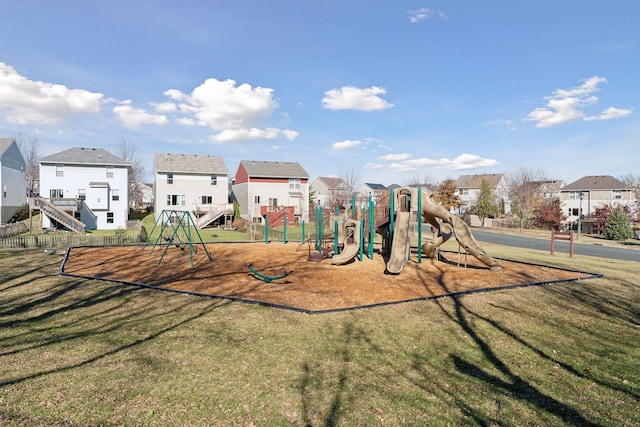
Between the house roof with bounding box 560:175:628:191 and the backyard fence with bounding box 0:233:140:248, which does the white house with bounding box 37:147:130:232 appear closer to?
the backyard fence with bounding box 0:233:140:248

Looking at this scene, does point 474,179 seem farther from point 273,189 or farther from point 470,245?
point 470,245

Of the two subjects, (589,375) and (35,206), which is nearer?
(589,375)

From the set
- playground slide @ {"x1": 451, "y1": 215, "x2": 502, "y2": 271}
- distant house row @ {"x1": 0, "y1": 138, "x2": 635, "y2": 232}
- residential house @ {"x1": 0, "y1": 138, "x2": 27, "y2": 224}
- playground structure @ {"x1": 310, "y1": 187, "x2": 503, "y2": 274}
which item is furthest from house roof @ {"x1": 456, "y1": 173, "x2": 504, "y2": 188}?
residential house @ {"x1": 0, "y1": 138, "x2": 27, "y2": 224}

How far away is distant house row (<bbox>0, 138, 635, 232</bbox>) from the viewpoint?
137 feet

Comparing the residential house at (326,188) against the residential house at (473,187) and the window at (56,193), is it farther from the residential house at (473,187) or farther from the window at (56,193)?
the window at (56,193)

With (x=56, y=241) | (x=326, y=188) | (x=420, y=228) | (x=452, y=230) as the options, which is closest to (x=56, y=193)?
(x=56, y=241)

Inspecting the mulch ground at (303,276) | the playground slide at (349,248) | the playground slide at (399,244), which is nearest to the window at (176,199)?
the mulch ground at (303,276)

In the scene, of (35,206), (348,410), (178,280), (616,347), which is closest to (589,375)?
(616,347)

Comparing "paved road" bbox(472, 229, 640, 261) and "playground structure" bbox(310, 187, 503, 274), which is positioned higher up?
"playground structure" bbox(310, 187, 503, 274)

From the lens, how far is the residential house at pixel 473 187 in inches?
2781

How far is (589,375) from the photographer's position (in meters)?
6.12

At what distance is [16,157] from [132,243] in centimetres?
3474

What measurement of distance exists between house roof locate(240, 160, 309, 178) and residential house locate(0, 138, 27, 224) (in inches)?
1120

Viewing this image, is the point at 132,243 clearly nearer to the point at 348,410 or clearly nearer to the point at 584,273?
the point at 348,410
